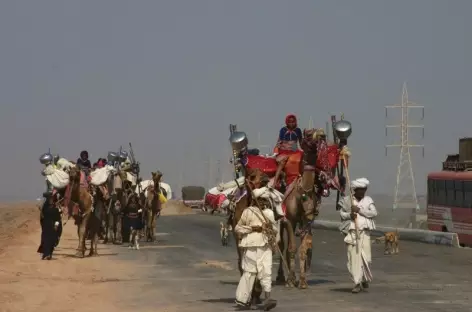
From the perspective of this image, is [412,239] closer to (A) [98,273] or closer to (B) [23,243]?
(B) [23,243]

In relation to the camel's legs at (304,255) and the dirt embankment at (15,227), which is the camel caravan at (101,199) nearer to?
the dirt embankment at (15,227)

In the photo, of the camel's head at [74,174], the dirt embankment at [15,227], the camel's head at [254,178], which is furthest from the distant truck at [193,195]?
the camel's head at [254,178]

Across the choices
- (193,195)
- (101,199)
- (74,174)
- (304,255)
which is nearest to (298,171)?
(304,255)

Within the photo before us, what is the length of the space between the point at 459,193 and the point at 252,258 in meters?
27.1

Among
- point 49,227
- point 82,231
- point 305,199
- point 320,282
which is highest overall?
point 305,199

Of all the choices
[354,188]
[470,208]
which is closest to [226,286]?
[354,188]

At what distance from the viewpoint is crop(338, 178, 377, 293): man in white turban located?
64.6 ft

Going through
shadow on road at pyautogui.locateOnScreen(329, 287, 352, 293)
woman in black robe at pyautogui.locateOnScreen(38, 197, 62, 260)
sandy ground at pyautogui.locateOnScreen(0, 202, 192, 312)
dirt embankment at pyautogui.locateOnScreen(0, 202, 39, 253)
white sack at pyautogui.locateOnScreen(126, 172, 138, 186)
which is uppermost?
white sack at pyautogui.locateOnScreen(126, 172, 138, 186)

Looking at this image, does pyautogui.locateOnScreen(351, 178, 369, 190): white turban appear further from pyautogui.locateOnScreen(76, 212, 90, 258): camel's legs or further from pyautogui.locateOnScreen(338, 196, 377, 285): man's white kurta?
pyautogui.locateOnScreen(76, 212, 90, 258): camel's legs

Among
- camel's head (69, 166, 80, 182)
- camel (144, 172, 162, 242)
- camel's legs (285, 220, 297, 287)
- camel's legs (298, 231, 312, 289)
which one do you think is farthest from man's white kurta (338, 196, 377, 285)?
camel (144, 172, 162, 242)

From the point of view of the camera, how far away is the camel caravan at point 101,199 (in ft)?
101

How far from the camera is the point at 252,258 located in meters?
16.4

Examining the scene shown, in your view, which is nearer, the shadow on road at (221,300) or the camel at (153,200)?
the shadow on road at (221,300)

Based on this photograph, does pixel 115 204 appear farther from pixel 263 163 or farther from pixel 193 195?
pixel 193 195
